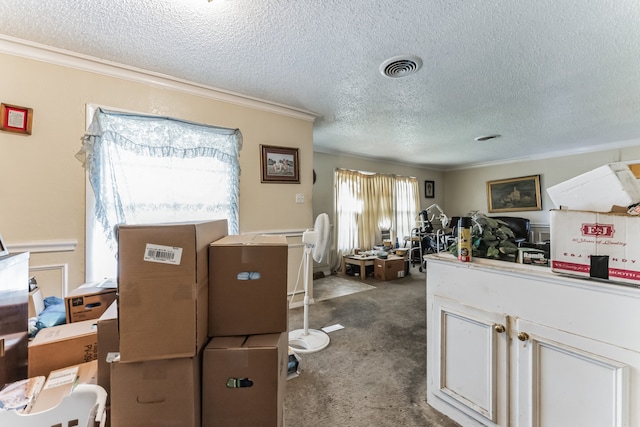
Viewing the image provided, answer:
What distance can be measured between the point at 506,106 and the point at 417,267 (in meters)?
3.61

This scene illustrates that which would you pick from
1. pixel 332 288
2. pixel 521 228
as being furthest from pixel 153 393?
pixel 521 228

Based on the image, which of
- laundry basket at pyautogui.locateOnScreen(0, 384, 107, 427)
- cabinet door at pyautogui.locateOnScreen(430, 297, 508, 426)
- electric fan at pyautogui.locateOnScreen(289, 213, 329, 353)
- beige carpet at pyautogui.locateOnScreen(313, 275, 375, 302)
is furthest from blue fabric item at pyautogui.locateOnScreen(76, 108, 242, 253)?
cabinet door at pyautogui.locateOnScreen(430, 297, 508, 426)

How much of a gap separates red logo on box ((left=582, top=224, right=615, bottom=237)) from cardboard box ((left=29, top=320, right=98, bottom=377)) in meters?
2.07

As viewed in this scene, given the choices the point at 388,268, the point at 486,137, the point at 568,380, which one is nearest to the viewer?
the point at 568,380

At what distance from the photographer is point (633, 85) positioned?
242 centimetres

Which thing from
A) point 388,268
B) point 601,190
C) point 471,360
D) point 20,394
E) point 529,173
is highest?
point 529,173

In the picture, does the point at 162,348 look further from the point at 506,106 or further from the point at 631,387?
the point at 506,106

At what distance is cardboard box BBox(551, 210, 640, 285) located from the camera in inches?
35.3

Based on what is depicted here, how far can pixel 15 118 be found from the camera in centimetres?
178

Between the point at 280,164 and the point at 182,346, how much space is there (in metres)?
2.31

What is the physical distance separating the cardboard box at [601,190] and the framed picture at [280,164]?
234 centimetres

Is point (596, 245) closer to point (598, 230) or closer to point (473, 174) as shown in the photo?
point (598, 230)

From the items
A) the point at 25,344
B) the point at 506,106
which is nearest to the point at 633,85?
the point at 506,106

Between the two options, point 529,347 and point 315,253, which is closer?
point 529,347
